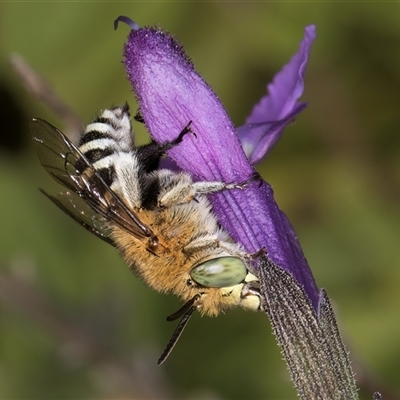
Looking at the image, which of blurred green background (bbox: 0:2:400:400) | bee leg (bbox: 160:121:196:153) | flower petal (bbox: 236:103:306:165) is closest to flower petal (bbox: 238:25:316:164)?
flower petal (bbox: 236:103:306:165)

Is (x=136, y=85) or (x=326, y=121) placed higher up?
(x=326, y=121)

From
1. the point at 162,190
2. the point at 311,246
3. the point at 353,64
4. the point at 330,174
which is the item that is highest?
the point at 353,64

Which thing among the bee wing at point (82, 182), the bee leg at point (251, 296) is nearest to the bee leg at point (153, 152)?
the bee wing at point (82, 182)

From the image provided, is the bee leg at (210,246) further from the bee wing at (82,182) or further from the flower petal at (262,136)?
the flower petal at (262,136)

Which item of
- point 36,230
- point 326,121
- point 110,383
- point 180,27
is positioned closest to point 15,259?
point 36,230

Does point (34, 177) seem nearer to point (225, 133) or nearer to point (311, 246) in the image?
point (311, 246)

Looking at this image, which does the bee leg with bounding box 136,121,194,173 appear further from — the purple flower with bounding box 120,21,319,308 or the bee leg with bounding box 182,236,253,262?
the bee leg with bounding box 182,236,253,262
